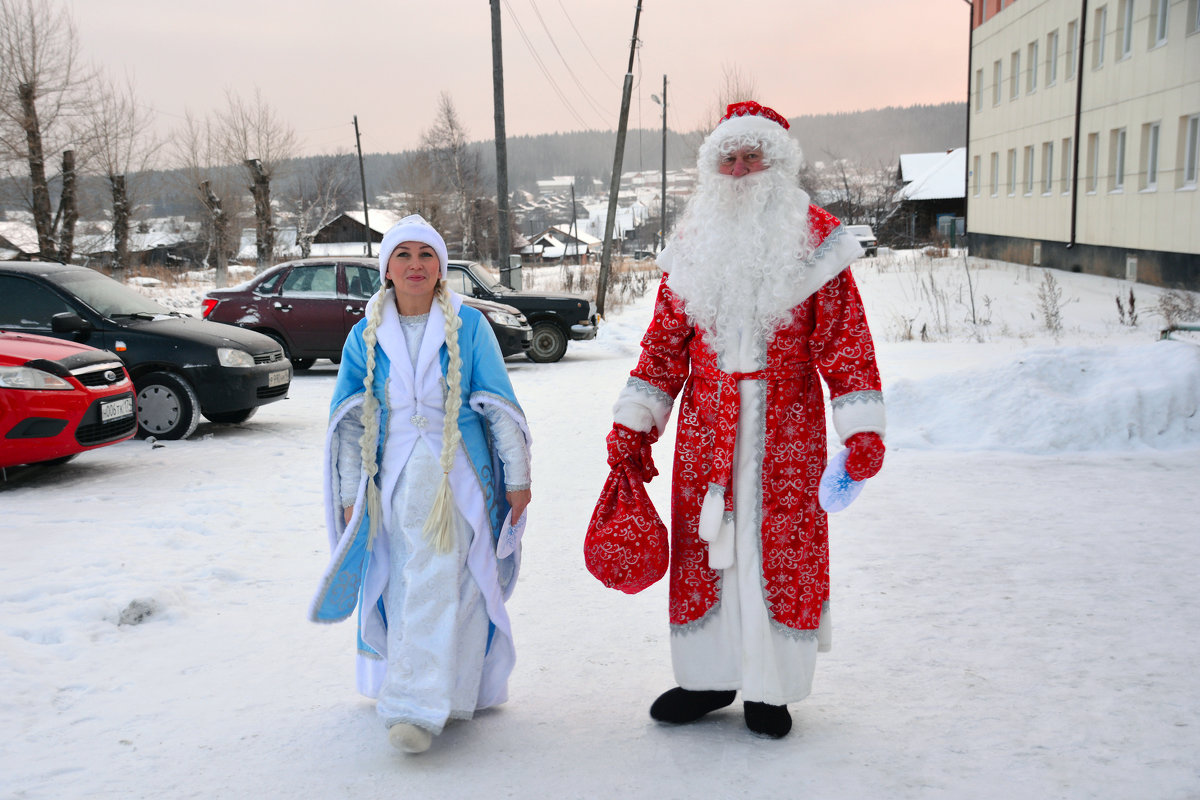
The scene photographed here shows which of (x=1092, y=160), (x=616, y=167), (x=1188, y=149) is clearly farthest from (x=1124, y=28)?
(x=616, y=167)

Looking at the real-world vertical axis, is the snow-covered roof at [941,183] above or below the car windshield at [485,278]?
above

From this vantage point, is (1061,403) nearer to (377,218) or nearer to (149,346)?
(149,346)

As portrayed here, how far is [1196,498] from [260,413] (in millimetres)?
8800

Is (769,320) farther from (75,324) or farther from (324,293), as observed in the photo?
(324,293)

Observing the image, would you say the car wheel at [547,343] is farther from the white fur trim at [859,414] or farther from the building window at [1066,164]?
the building window at [1066,164]

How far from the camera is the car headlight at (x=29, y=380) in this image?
6686 mm

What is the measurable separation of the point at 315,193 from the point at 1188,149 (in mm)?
52922

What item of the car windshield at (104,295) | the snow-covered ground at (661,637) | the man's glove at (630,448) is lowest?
the snow-covered ground at (661,637)

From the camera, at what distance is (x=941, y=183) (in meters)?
52.8

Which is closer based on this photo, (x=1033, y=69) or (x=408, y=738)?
(x=408, y=738)

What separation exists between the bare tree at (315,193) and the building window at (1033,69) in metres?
34.7

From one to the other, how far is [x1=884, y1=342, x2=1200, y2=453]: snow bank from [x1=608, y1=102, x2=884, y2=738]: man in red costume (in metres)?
4.84

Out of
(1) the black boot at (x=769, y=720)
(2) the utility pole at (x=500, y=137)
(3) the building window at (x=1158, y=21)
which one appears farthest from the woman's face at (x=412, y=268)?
(3) the building window at (x=1158, y=21)

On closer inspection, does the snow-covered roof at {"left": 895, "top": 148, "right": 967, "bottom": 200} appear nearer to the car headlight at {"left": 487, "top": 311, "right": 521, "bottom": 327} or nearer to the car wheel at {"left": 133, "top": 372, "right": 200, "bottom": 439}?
the car headlight at {"left": 487, "top": 311, "right": 521, "bottom": 327}
